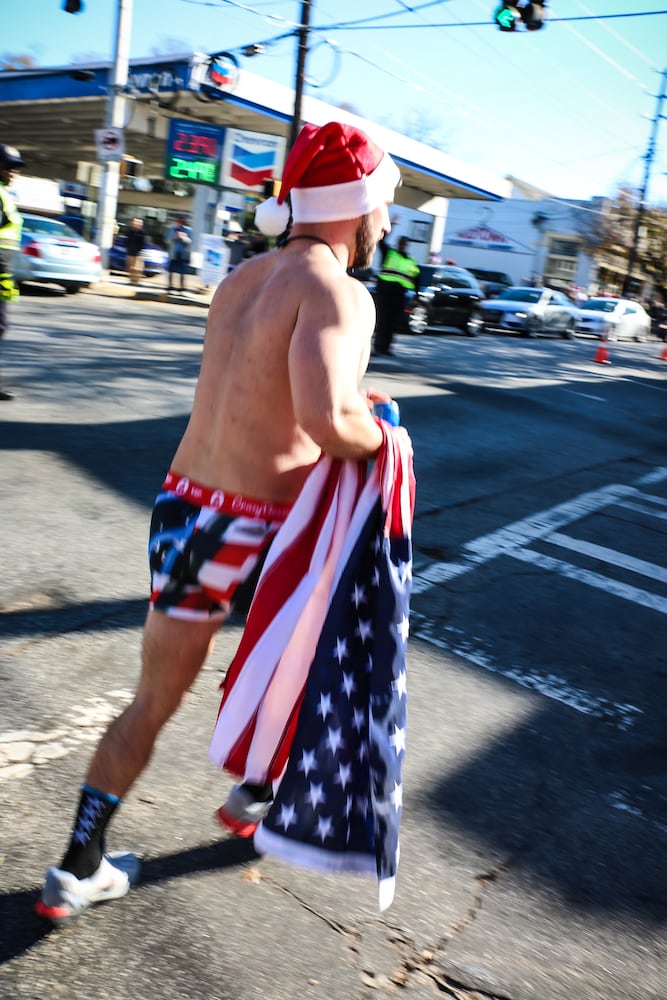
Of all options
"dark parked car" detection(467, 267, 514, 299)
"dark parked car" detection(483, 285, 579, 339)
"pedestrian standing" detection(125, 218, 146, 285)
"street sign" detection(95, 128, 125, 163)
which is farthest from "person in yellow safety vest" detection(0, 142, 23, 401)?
"dark parked car" detection(467, 267, 514, 299)

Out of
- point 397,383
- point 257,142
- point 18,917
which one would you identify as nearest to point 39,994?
point 18,917

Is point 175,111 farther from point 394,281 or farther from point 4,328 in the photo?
point 4,328

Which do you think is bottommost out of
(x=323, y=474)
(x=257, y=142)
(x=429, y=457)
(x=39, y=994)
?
(x=39, y=994)

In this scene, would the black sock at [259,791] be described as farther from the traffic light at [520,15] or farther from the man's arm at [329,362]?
the traffic light at [520,15]

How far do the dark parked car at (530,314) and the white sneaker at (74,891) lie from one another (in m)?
24.8

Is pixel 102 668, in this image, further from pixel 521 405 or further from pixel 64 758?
pixel 521 405

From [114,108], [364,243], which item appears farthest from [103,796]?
[114,108]

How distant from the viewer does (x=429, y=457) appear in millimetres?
8188

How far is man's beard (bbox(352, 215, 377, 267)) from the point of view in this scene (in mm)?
2213

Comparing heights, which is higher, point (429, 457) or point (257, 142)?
point (257, 142)

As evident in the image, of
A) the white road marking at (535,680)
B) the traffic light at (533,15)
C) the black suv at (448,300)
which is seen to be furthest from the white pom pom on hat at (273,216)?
the black suv at (448,300)

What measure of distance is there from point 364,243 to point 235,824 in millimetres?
1645

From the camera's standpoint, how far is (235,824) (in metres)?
2.66

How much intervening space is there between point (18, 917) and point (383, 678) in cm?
104
